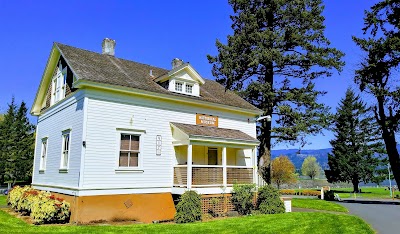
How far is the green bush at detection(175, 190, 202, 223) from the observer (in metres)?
14.3

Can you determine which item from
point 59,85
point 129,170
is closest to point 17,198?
point 59,85

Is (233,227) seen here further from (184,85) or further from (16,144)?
(16,144)

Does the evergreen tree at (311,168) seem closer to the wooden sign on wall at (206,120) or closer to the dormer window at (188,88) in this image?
the wooden sign on wall at (206,120)

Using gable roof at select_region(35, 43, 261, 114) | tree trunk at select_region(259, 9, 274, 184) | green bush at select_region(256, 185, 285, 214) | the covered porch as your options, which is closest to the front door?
the covered porch

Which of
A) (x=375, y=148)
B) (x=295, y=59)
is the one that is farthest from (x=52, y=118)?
(x=375, y=148)

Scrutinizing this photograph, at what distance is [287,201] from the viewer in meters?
18.9

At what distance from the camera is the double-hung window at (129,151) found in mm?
15031

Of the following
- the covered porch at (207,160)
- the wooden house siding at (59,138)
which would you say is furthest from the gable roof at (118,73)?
the covered porch at (207,160)

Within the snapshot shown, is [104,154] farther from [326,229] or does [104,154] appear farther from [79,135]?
[326,229]

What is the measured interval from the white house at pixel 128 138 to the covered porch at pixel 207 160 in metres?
0.05

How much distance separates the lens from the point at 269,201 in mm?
17703

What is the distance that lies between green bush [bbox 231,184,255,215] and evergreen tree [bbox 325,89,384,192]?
36828 mm

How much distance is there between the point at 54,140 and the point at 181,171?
767 centimetres

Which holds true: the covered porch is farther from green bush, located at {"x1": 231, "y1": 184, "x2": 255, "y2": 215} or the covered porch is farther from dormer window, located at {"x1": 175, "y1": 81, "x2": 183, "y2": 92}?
dormer window, located at {"x1": 175, "y1": 81, "x2": 183, "y2": 92}
